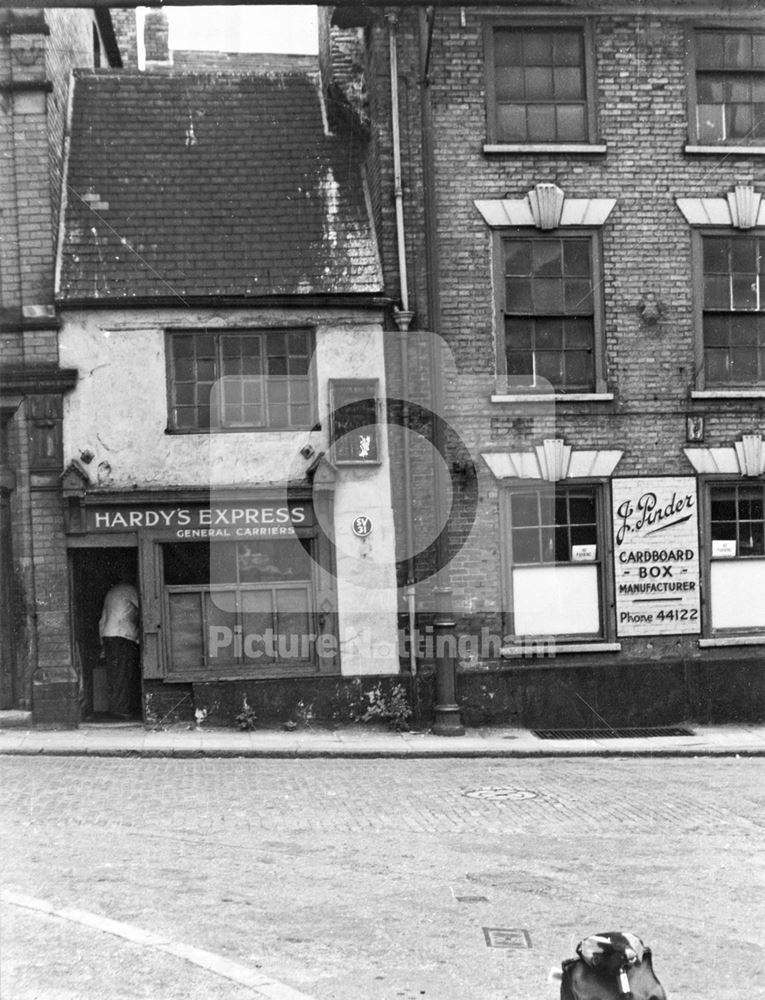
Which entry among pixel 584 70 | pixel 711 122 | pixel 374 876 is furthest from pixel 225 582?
pixel 711 122

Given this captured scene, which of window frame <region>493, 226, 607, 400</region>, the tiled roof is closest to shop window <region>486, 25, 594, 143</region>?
window frame <region>493, 226, 607, 400</region>

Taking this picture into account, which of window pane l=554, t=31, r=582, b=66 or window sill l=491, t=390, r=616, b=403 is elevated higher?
window pane l=554, t=31, r=582, b=66

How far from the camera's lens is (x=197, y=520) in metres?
16.0

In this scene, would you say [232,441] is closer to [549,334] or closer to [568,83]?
[549,334]

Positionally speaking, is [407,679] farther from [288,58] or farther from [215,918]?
[288,58]

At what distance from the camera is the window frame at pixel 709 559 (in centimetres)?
1692

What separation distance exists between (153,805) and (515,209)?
30.1ft

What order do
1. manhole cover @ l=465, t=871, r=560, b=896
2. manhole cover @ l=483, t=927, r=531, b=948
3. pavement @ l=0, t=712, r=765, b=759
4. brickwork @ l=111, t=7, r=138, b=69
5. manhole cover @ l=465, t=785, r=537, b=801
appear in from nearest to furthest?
1. manhole cover @ l=483, t=927, r=531, b=948
2. manhole cover @ l=465, t=871, r=560, b=896
3. manhole cover @ l=465, t=785, r=537, b=801
4. pavement @ l=0, t=712, r=765, b=759
5. brickwork @ l=111, t=7, r=138, b=69

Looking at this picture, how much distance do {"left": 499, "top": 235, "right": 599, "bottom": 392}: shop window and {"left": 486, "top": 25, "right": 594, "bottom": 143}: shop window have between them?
1437mm

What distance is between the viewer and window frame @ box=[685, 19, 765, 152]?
17016 mm

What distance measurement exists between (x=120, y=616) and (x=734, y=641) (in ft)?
26.1

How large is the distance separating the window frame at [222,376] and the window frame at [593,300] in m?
2.40

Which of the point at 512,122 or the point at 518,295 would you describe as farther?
the point at 512,122

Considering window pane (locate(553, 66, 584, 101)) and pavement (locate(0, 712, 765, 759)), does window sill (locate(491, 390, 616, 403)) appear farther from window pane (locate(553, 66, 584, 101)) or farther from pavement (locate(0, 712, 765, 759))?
pavement (locate(0, 712, 765, 759))
